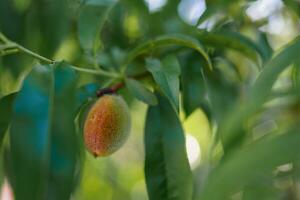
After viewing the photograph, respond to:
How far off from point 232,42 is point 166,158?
267 mm

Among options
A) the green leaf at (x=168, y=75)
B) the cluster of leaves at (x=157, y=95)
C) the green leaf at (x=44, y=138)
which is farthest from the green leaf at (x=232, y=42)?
the green leaf at (x=44, y=138)

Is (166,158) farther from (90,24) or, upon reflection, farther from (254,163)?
(254,163)

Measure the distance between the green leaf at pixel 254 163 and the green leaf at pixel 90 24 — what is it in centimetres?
54

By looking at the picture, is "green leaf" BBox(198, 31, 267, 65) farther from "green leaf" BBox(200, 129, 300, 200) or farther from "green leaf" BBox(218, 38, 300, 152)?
"green leaf" BBox(200, 129, 300, 200)

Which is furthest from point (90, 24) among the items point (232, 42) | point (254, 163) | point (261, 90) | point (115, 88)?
point (254, 163)

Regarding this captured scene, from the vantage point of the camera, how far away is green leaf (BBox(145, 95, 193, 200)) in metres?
0.91

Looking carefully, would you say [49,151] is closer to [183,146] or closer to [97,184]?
[183,146]

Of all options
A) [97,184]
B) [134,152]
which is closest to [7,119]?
[97,184]

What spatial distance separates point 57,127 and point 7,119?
189 mm

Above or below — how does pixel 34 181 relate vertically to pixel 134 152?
below

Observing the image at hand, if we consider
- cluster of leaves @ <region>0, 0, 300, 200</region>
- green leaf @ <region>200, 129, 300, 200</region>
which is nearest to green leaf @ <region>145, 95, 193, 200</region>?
cluster of leaves @ <region>0, 0, 300, 200</region>

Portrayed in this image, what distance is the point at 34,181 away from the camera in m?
0.69

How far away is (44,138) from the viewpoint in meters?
0.73

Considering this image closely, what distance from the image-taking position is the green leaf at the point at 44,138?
0.70 metres
